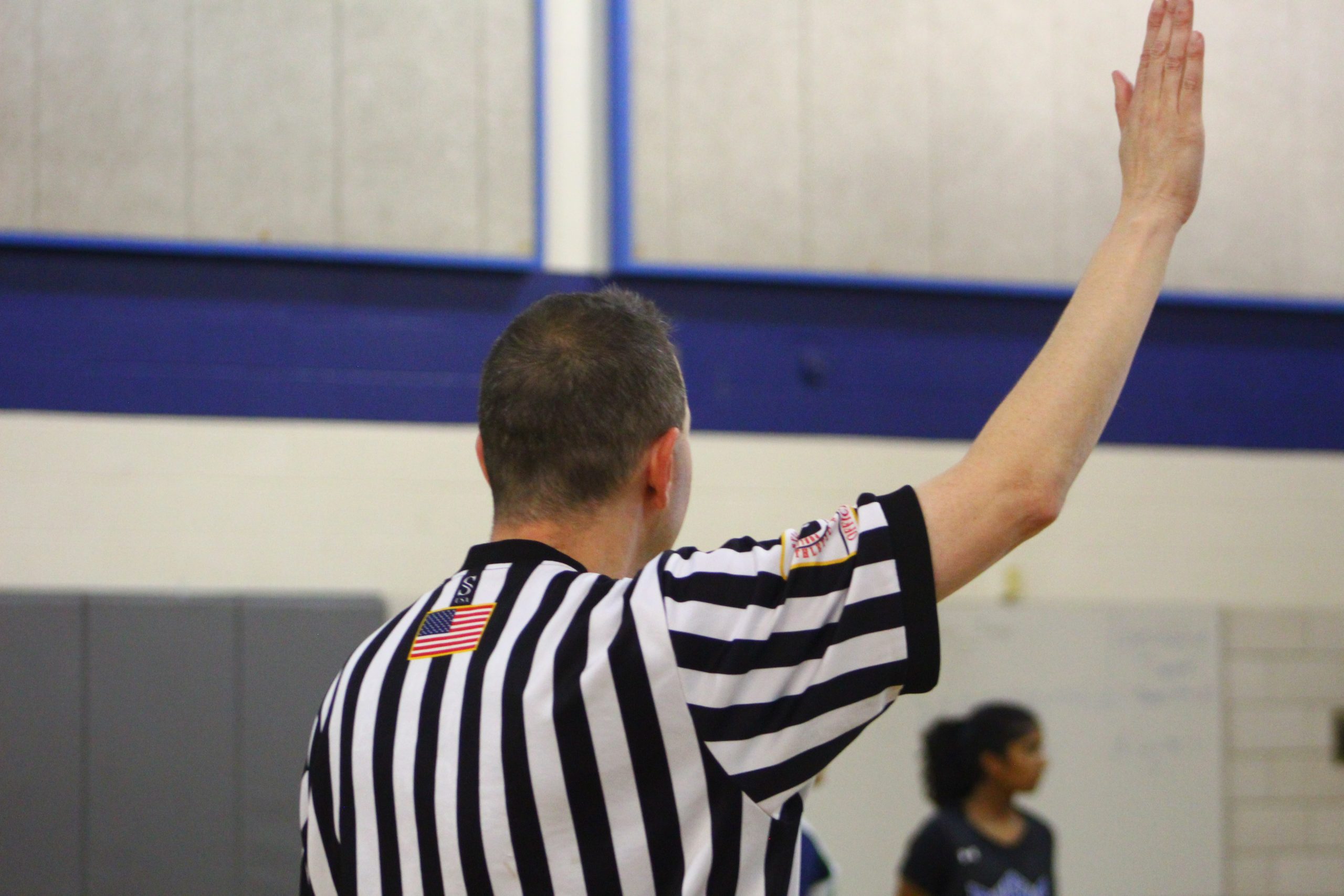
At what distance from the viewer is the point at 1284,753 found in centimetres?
544

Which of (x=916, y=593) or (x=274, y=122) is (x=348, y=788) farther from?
(x=274, y=122)

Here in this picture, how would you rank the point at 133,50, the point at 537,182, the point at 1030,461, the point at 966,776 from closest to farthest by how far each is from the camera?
the point at 1030,461
the point at 966,776
the point at 133,50
the point at 537,182

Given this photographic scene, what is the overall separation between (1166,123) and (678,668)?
2.19 feet

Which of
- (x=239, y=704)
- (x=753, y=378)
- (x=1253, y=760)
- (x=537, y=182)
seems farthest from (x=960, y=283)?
(x=239, y=704)

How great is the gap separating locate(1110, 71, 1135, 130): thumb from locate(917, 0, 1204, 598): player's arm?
0.03m

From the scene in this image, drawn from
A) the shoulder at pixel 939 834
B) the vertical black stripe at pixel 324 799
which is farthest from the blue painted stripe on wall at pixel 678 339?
the vertical black stripe at pixel 324 799

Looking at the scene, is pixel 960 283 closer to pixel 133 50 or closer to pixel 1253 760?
pixel 1253 760

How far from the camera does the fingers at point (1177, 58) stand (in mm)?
1151

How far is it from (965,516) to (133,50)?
4.67 meters

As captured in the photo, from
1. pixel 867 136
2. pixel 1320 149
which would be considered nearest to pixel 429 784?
pixel 867 136

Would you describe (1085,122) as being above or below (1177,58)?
above

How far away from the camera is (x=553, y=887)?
996 millimetres

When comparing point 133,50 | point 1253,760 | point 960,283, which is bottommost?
point 1253,760

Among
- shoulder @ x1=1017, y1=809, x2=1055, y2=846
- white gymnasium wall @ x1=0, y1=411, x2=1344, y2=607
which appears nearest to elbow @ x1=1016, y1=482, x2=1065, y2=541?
shoulder @ x1=1017, y1=809, x2=1055, y2=846
